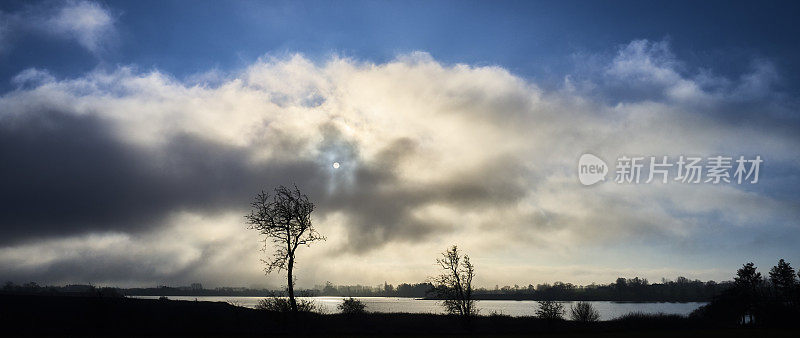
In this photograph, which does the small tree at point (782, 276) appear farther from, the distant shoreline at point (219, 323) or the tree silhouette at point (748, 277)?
the distant shoreline at point (219, 323)

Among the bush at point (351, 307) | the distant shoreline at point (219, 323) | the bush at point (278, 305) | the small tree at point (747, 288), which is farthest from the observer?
the small tree at point (747, 288)

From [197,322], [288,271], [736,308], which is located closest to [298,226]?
[288,271]

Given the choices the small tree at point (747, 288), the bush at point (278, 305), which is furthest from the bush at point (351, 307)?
the small tree at point (747, 288)

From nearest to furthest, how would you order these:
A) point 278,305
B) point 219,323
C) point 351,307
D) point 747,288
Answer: point 278,305 < point 219,323 < point 351,307 < point 747,288

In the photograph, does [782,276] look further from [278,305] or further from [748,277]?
[278,305]

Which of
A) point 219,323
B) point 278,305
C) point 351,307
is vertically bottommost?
point 351,307

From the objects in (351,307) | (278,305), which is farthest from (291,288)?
(351,307)

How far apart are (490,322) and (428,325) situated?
41.5ft

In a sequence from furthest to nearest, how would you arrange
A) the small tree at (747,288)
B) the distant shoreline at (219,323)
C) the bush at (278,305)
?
the small tree at (747,288), the bush at (278,305), the distant shoreline at (219,323)

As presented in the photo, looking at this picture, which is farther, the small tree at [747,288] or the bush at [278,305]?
the small tree at [747,288]

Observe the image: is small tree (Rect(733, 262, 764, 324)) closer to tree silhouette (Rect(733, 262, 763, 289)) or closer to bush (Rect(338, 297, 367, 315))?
tree silhouette (Rect(733, 262, 763, 289))

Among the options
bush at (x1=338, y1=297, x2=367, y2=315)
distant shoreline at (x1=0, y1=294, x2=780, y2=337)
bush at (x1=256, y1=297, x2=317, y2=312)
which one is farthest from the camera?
bush at (x1=338, y1=297, x2=367, y2=315)

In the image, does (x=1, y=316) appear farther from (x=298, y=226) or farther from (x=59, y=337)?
(x=298, y=226)

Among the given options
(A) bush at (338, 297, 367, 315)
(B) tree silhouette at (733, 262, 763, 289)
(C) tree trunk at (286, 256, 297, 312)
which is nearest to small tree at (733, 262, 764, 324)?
(B) tree silhouette at (733, 262, 763, 289)
